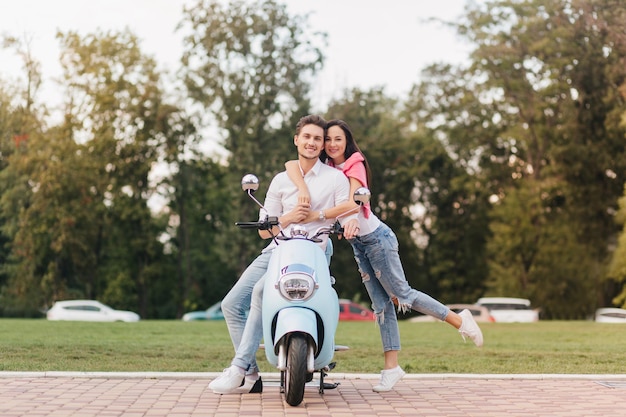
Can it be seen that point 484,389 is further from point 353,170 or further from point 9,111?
point 9,111

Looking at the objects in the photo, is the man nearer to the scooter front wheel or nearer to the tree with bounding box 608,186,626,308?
the scooter front wheel

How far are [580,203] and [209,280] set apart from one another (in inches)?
796

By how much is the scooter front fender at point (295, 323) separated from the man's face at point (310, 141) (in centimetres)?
123

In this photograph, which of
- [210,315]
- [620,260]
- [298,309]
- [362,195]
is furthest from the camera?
[210,315]

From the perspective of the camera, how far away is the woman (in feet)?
23.3

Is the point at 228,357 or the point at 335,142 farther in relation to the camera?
the point at 228,357

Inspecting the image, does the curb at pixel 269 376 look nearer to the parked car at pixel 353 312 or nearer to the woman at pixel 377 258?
the woman at pixel 377 258

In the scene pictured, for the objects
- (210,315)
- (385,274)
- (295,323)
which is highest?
(385,274)

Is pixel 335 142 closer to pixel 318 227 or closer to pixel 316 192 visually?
pixel 316 192

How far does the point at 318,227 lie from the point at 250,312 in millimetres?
757

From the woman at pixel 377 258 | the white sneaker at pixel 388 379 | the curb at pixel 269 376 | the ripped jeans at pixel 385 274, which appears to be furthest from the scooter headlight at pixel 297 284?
the curb at pixel 269 376

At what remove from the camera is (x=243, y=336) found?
6922mm

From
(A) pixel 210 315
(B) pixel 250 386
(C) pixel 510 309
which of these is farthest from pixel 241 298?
(A) pixel 210 315

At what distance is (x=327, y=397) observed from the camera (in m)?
6.82
